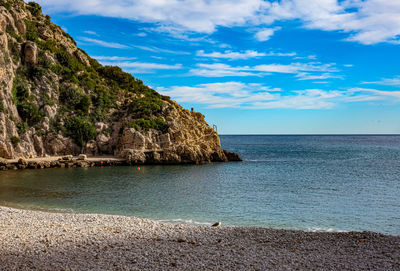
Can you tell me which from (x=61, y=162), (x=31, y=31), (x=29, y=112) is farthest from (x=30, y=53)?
(x=61, y=162)

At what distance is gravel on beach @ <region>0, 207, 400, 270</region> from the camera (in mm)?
10922

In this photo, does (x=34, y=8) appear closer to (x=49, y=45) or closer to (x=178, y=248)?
(x=49, y=45)

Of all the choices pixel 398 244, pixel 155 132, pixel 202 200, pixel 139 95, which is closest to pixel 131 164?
pixel 155 132

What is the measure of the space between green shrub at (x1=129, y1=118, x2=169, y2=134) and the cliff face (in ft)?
0.60

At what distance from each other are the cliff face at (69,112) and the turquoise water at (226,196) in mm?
11431

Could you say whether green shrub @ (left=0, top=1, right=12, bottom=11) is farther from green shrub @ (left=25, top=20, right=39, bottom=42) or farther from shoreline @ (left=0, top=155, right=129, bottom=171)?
shoreline @ (left=0, top=155, right=129, bottom=171)

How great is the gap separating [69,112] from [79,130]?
5059 millimetres

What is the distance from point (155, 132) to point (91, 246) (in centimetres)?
4761

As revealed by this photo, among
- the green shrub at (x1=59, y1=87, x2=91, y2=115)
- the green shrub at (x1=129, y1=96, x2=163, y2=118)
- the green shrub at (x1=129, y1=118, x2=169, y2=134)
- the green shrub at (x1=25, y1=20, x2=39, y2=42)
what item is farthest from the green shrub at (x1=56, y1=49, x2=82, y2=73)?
the green shrub at (x1=129, y1=118, x2=169, y2=134)

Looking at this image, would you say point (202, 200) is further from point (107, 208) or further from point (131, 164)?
point (131, 164)

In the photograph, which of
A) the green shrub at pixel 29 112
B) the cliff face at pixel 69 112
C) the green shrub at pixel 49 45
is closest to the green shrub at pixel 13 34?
the cliff face at pixel 69 112

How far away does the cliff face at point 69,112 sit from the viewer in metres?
52.6

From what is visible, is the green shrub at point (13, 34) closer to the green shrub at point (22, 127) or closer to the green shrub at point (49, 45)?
the green shrub at point (49, 45)

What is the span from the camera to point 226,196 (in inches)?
1129
